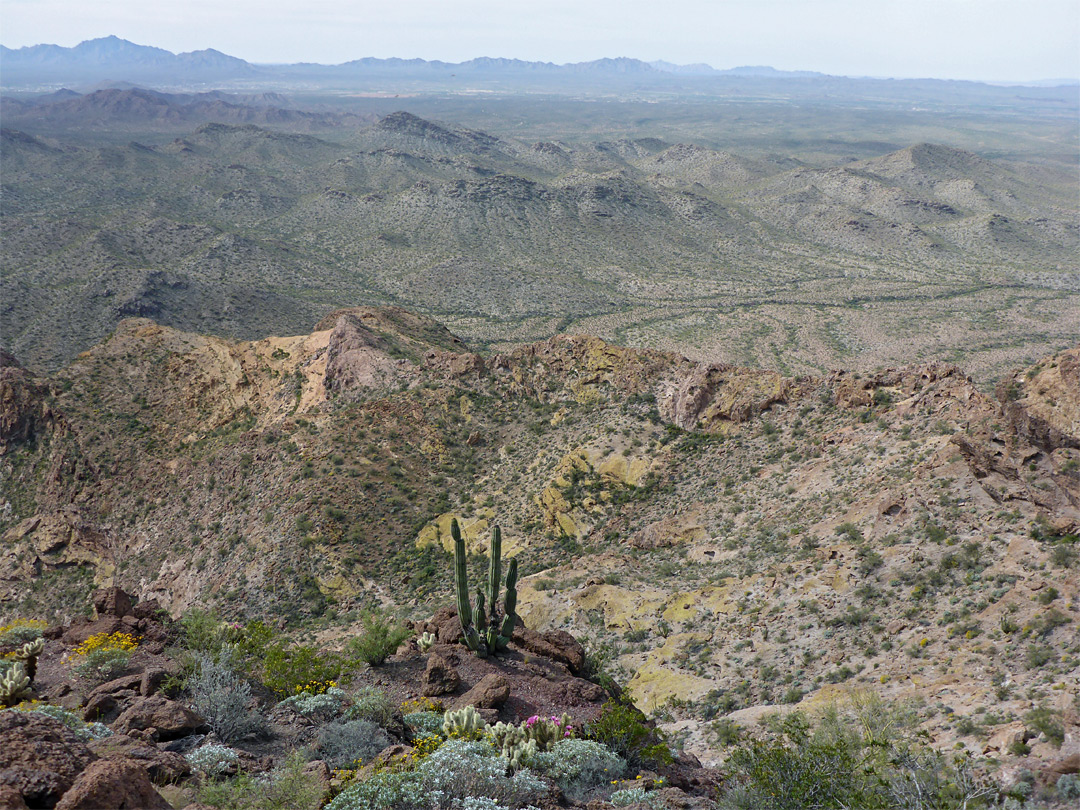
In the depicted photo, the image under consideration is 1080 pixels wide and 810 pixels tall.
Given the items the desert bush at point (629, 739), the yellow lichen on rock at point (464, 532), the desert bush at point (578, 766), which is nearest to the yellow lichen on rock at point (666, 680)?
the desert bush at point (629, 739)

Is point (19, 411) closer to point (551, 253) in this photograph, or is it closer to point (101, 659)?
point (101, 659)

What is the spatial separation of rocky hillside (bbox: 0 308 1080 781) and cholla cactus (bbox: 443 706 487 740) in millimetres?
4865

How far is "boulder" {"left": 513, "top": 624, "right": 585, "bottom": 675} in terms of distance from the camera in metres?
14.7

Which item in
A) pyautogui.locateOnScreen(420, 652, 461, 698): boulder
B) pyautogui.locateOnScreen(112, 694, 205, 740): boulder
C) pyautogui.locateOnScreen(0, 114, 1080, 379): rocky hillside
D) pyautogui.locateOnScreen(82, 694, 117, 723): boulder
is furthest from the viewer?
pyautogui.locateOnScreen(0, 114, 1080, 379): rocky hillside

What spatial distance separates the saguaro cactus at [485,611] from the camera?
558 inches

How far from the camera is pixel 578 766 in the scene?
962 centimetres

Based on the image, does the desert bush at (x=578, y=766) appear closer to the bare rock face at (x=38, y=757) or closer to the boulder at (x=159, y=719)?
the boulder at (x=159, y=719)

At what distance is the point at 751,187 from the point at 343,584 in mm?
168307

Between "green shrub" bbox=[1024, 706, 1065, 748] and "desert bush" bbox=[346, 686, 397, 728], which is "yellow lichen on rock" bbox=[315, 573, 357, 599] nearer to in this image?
"desert bush" bbox=[346, 686, 397, 728]

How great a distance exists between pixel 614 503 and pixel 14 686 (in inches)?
722

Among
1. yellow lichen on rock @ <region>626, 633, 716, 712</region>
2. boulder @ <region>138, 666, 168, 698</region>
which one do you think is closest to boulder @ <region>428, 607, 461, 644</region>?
yellow lichen on rock @ <region>626, 633, 716, 712</region>

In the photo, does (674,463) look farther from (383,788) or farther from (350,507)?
(383,788)

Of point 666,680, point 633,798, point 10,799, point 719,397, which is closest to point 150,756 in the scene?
point 10,799

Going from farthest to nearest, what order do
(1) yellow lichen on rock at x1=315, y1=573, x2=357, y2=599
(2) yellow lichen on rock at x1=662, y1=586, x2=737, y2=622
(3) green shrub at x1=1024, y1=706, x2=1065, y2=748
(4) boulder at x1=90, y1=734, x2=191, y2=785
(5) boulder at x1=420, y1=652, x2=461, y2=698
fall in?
(1) yellow lichen on rock at x1=315, y1=573, x2=357, y2=599 < (2) yellow lichen on rock at x1=662, y1=586, x2=737, y2=622 < (5) boulder at x1=420, y1=652, x2=461, y2=698 < (3) green shrub at x1=1024, y1=706, x2=1065, y2=748 < (4) boulder at x1=90, y1=734, x2=191, y2=785
